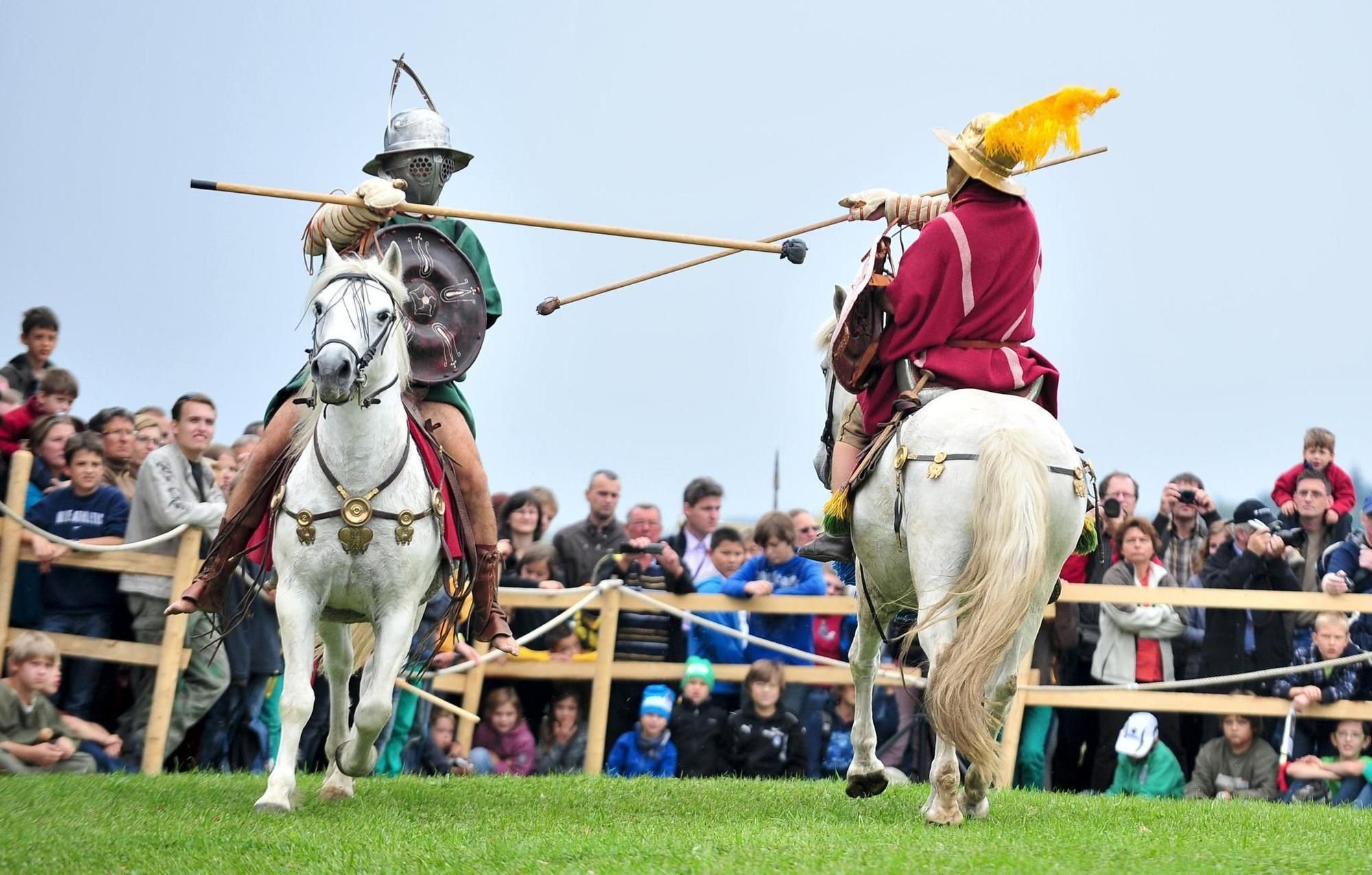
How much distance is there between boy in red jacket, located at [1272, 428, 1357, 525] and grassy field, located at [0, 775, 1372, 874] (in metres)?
3.22

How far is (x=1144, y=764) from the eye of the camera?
452 inches

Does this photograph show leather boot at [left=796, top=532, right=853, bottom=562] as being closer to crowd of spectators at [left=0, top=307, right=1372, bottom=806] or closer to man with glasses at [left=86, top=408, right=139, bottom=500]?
crowd of spectators at [left=0, top=307, right=1372, bottom=806]

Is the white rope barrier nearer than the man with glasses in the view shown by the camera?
Yes

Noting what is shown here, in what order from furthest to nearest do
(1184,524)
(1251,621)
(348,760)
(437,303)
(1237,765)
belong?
1. (1184,524)
2. (1251,621)
3. (1237,765)
4. (437,303)
5. (348,760)

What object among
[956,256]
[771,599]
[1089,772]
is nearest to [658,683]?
[771,599]

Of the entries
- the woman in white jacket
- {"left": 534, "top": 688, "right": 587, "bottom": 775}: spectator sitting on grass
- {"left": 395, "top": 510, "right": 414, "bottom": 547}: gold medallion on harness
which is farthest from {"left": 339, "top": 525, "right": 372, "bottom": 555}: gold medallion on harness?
the woman in white jacket

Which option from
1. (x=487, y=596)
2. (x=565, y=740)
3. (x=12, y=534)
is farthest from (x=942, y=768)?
(x=12, y=534)

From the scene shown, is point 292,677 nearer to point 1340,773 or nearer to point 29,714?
point 29,714

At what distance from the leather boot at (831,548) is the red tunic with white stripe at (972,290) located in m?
1.01

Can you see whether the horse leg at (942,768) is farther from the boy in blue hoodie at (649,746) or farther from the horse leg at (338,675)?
the boy in blue hoodie at (649,746)

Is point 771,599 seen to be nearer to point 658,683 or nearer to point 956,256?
point 658,683

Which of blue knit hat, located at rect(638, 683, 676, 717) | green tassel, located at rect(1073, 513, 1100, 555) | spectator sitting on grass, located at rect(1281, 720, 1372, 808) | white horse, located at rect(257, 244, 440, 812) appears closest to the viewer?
white horse, located at rect(257, 244, 440, 812)

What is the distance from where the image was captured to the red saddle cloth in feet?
28.1

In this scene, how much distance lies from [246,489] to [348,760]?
54.3 inches
